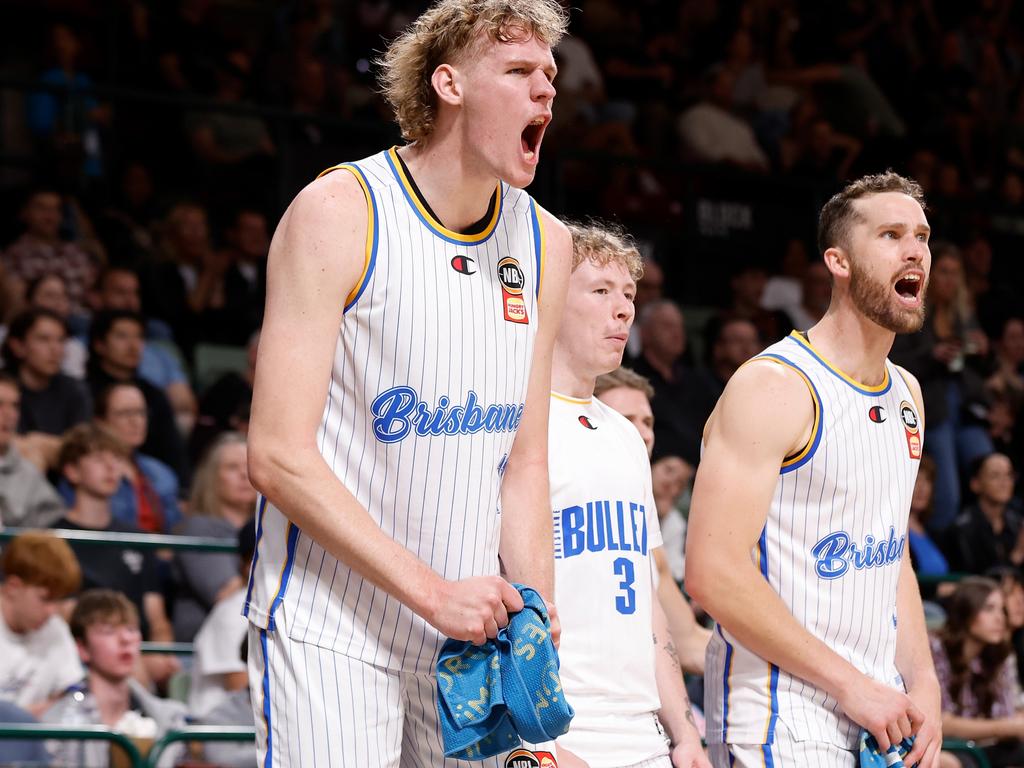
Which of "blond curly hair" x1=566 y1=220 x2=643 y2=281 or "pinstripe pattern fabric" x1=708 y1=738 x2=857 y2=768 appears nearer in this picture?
"pinstripe pattern fabric" x1=708 y1=738 x2=857 y2=768

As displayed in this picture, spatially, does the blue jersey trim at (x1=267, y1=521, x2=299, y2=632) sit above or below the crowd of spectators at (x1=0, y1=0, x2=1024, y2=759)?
below

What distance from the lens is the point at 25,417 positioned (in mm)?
7645

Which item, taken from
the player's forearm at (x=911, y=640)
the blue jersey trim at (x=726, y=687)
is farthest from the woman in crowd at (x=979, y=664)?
the blue jersey trim at (x=726, y=687)

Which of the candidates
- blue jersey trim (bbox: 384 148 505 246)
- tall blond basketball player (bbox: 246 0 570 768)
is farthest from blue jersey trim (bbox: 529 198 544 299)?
blue jersey trim (bbox: 384 148 505 246)

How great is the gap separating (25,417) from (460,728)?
5.48m

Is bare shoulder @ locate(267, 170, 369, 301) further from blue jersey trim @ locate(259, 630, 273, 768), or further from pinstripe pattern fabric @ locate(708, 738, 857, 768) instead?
pinstripe pattern fabric @ locate(708, 738, 857, 768)

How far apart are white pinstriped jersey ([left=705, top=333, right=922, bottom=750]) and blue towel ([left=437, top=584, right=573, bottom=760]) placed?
3.58 ft

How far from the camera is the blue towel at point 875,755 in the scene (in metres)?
3.60

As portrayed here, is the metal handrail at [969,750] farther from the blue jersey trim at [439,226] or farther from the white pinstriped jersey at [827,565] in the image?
the blue jersey trim at [439,226]

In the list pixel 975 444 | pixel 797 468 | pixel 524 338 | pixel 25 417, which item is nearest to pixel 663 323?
pixel 975 444

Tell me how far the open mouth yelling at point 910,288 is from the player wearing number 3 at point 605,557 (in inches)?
28.8

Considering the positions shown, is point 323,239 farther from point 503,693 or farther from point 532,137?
point 503,693

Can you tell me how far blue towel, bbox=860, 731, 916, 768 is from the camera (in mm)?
3596

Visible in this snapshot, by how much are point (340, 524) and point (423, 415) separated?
30cm
